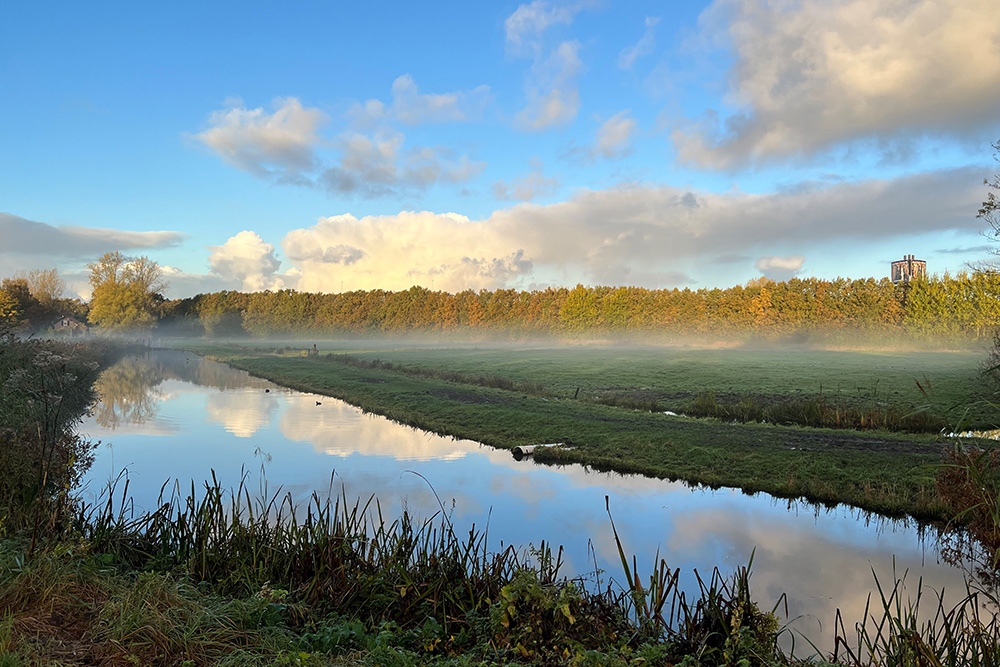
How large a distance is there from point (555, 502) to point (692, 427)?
9586 millimetres

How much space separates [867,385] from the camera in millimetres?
35344

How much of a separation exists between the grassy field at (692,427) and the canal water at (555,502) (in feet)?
3.11

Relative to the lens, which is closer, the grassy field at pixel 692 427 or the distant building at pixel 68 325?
the grassy field at pixel 692 427

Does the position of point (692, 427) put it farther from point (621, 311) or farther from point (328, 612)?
point (621, 311)

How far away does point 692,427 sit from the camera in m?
21.8

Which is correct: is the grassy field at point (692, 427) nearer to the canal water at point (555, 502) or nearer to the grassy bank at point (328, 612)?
the canal water at point (555, 502)

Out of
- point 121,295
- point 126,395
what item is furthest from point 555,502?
point 121,295

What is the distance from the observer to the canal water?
32.5ft

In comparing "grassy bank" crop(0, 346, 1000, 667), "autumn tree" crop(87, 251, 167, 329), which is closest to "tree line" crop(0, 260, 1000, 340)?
"autumn tree" crop(87, 251, 167, 329)

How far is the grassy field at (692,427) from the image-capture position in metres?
15.0

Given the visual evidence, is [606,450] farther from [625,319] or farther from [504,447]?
[625,319]

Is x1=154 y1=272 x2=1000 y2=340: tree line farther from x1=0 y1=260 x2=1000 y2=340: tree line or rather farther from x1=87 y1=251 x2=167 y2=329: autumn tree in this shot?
x1=87 y1=251 x2=167 y2=329: autumn tree

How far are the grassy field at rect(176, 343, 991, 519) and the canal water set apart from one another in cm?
95

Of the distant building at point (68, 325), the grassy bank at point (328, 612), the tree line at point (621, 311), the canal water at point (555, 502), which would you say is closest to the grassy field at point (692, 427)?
the canal water at point (555, 502)
